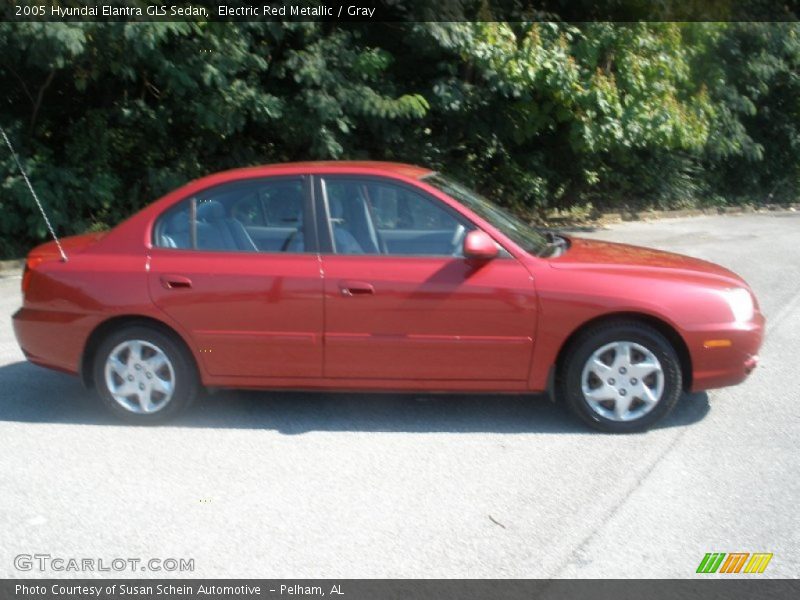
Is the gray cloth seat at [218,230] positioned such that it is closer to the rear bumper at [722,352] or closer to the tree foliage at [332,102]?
the rear bumper at [722,352]

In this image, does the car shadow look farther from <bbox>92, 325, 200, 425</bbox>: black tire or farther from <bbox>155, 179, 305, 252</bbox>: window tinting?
<bbox>155, 179, 305, 252</bbox>: window tinting

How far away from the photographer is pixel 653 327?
5707 mm

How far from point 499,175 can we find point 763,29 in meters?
6.16

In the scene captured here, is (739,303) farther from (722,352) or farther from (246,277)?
(246,277)

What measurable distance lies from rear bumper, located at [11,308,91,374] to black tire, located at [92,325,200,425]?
5.7 inches

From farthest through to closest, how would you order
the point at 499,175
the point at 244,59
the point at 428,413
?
the point at 499,175 < the point at 244,59 < the point at 428,413

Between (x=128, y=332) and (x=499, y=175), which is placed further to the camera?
(x=499, y=175)

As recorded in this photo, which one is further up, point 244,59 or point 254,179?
point 244,59

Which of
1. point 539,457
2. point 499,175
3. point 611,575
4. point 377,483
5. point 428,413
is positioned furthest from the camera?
point 499,175

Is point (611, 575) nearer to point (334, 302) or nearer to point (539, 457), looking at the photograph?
point (539, 457)

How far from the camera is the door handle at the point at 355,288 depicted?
571cm

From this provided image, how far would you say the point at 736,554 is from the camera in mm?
4211

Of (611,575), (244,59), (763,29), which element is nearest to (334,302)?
(611,575)

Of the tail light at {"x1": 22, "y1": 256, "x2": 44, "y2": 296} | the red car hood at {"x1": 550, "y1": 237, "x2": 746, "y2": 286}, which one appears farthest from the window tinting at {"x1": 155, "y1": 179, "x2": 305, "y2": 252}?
the red car hood at {"x1": 550, "y1": 237, "x2": 746, "y2": 286}
